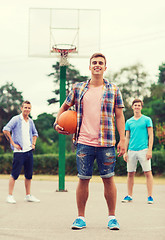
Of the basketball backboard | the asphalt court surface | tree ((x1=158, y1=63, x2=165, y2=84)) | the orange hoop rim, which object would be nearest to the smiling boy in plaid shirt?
the asphalt court surface

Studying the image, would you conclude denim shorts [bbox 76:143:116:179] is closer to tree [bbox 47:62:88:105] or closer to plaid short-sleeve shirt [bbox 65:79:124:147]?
plaid short-sleeve shirt [bbox 65:79:124:147]

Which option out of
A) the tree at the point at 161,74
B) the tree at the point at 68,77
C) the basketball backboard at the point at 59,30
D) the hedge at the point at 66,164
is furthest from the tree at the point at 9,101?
the basketball backboard at the point at 59,30

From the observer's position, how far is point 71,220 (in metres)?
5.91

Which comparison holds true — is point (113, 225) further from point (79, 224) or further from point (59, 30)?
point (59, 30)

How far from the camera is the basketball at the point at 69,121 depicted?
17.7 ft

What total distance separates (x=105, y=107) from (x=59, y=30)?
19.0 feet

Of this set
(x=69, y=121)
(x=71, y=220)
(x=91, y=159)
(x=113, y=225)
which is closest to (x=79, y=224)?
(x=113, y=225)

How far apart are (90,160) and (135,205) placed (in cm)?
265

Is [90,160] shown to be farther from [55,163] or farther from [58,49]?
[55,163]

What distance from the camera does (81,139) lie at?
532 centimetres

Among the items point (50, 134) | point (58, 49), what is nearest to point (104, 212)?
point (58, 49)

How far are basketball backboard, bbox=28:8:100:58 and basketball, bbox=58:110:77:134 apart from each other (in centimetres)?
520

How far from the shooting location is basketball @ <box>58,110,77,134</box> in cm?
541

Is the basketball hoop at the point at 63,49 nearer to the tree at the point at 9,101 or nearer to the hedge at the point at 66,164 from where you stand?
the hedge at the point at 66,164
